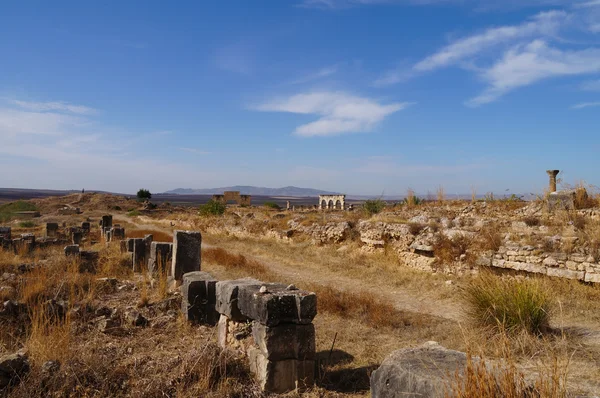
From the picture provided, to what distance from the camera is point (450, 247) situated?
1253cm

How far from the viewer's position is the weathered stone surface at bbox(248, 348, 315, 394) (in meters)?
4.96

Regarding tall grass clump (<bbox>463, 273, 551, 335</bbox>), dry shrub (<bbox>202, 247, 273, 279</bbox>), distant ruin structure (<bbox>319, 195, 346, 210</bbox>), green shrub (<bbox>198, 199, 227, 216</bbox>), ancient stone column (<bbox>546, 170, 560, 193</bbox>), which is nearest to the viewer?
tall grass clump (<bbox>463, 273, 551, 335</bbox>)

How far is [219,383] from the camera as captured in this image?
4.91 m

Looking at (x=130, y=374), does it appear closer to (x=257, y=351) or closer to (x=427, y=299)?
(x=257, y=351)

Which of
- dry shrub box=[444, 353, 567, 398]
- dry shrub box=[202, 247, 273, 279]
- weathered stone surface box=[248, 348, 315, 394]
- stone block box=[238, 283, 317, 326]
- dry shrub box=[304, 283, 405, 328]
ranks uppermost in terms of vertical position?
dry shrub box=[444, 353, 567, 398]

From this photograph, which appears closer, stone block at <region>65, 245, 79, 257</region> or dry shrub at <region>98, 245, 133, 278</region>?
dry shrub at <region>98, 245, 133, 278</region>

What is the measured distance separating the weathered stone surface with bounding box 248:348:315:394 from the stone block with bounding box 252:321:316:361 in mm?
71

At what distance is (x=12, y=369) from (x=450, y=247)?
35.8ft

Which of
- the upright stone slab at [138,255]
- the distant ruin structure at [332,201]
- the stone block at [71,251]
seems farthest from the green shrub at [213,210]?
the stone block at [71,251]

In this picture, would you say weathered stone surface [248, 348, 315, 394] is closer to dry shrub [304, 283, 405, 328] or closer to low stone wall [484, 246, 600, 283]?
dry shrub [304, 283, 405, 328]

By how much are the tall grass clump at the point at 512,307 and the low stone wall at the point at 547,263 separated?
2.96m

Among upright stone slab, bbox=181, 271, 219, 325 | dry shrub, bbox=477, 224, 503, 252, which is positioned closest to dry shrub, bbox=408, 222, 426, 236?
dry shrub, bbox=477, 224, 503, 252

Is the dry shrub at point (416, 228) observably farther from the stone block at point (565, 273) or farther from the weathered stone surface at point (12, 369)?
the weathered stone surface at point (12, 369)

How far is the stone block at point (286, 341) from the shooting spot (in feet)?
16.3
